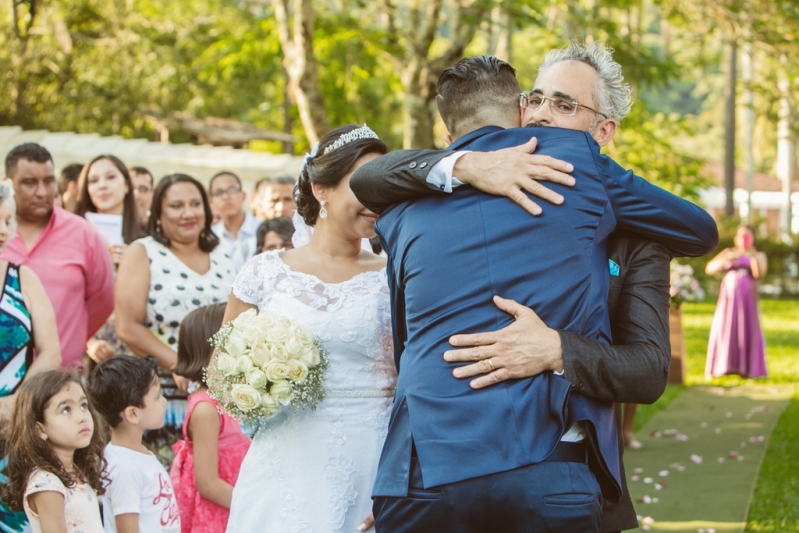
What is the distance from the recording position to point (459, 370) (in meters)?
2.60

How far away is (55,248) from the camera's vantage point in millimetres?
5434

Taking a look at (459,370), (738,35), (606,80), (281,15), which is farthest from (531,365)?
(738,35)

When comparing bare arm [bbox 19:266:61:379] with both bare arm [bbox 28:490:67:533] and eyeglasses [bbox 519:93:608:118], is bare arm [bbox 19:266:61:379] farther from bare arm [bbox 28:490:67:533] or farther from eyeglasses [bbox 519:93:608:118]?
eyeglasses [bbox 519:93:608:118]

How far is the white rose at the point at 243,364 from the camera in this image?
3402 millimetres

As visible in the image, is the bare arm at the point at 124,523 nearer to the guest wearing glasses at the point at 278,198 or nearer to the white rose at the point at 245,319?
the white rose at the point at 245,319

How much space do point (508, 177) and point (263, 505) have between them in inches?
65.0

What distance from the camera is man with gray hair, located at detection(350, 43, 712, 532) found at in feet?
8.50

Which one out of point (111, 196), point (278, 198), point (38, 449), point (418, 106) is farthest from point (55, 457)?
point (418, 106)

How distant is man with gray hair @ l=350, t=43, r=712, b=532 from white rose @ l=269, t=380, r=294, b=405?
0.75 metres

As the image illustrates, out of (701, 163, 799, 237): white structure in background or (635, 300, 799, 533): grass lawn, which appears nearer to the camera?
(635, 300, 799, 533): grass lawn

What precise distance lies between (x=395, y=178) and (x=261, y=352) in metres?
0.86

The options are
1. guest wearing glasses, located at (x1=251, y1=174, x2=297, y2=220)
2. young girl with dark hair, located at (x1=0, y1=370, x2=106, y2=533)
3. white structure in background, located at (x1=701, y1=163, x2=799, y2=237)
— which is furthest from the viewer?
white structure in background, located at (x1=701, y1=163, x2=799, y2=237)

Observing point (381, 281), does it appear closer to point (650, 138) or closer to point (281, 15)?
→ point (281, 15)

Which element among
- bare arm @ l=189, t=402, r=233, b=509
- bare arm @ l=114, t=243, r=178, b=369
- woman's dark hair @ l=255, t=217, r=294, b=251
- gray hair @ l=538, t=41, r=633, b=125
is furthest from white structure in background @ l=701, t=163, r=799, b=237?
gray hair @ l=538, t=41, r=633, b=125
